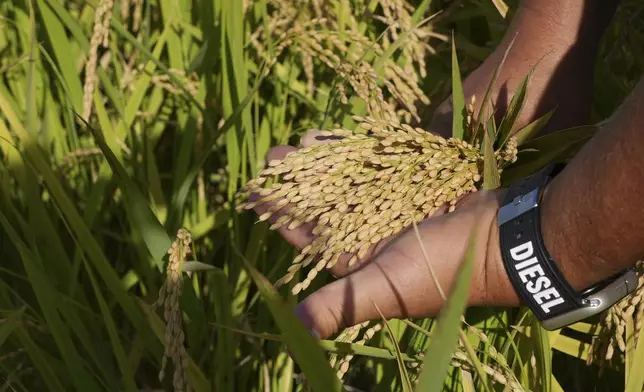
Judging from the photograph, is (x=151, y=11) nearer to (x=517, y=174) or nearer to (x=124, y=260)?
(x=124, y=260)

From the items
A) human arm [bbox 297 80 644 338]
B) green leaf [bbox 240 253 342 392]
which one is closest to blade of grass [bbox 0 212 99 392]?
human arm [bbox 297 80 644 338]

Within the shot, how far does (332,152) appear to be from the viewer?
142 cm

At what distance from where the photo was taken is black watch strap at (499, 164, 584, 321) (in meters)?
1.33

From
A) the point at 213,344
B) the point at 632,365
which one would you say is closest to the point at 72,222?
the point at 213,344

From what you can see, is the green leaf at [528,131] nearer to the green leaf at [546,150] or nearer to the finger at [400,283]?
the green leaf at [546,150]

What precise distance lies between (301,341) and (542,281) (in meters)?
0.54

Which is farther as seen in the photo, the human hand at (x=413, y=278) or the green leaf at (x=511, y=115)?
the green leaf at (x=511, y=115)

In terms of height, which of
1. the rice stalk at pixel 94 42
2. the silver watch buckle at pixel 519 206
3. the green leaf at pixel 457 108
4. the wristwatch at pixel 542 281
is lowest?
the wristwatch at pixel 542 281

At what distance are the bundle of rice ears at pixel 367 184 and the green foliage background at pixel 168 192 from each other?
17 centimetres

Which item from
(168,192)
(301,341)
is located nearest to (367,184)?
(301,341)

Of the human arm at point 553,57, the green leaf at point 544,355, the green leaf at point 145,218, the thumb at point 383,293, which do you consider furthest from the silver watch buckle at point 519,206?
the green leaf at point 145,218

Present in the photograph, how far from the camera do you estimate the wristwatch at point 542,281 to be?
1.33 meters

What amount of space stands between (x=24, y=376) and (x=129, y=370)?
0.35 meters

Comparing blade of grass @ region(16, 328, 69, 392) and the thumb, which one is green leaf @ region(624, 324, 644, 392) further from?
blade of grass @ region(16, 328, 69, 392)
